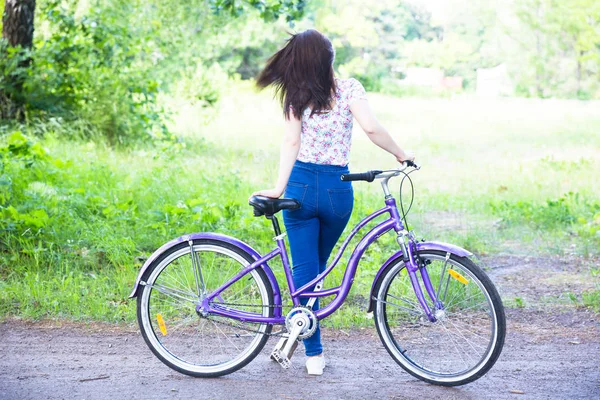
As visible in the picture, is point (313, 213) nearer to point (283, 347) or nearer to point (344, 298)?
point (344, 298)

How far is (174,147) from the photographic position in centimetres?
1169

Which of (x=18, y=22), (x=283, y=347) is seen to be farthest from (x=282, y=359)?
(x=18, y=22)

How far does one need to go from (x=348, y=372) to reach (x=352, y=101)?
5.27 feet

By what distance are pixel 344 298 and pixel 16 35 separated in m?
9.03

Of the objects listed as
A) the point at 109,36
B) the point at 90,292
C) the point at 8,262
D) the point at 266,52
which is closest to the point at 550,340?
the point at 90,292

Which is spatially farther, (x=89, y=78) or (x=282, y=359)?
(x=89, y=78)

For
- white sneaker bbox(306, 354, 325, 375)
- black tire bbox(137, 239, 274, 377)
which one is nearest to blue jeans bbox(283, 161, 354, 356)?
black tire bbox(137, 239, 274, 377)

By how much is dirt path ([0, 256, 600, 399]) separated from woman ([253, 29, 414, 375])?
2.77ft

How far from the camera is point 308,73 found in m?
4.11

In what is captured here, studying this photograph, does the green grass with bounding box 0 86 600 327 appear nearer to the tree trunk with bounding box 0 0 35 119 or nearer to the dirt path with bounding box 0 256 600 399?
the dirt path with bounding box 0 256 600 399

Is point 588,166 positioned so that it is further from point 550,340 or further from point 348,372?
point 348,372

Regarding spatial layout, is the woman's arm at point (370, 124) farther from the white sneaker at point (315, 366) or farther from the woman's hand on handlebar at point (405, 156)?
the white sneaker at point (315, 366)

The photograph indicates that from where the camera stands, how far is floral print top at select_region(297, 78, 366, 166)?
13.6ft

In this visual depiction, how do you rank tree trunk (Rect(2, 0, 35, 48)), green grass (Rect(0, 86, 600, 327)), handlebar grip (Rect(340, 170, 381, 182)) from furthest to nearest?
tree trunk (Rect(2, 0, 35, 48)) → green grass (Rect(0, 86, 600, 327)) → handlebar grip (Rect(340, 170, 381, 182))
